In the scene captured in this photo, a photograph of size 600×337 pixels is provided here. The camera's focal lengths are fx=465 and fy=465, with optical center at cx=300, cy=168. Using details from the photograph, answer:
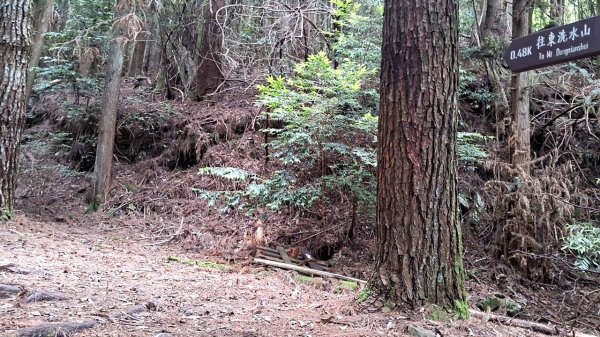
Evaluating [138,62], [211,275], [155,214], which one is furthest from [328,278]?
[138,62]

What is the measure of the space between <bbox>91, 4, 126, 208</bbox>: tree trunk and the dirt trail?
3.45 m

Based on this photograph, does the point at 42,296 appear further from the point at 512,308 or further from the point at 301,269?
the point at 512,308

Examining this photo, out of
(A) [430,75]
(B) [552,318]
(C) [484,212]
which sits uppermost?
(A) [430,75]

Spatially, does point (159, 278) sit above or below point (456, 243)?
below

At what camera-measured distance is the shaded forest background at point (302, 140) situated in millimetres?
7199

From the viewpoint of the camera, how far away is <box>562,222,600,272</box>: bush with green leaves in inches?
259

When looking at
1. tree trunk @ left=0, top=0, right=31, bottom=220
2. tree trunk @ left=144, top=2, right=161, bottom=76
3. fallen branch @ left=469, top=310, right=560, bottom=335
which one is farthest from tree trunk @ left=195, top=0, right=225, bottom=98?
fallen branch @ left=469, top=310, right=560, bottom=335

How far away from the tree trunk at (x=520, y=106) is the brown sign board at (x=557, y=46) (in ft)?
12.1

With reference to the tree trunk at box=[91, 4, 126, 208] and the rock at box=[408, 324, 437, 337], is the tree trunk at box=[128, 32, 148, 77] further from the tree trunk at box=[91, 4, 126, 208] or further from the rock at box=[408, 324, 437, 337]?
the rock at box=[408, 324, 437, 337]

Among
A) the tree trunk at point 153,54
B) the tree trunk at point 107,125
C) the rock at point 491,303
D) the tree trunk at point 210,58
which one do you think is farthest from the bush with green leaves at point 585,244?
the tree trunk at point 153,54

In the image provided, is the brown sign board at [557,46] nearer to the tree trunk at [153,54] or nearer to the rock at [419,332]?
the rock at [419,332]

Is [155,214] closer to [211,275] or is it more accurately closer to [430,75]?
[211,275]

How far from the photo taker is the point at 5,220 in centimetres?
648

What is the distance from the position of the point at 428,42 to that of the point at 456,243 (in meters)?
1.59
